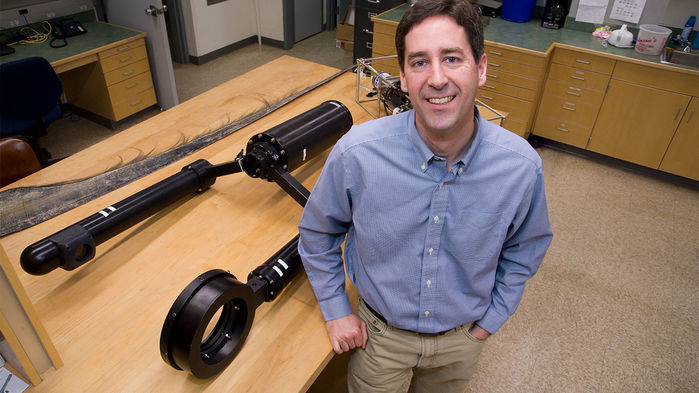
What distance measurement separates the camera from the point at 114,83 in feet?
11.5

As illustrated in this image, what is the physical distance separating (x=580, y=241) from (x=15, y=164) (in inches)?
114

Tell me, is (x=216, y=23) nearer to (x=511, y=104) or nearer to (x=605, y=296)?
(x=511, y=104)

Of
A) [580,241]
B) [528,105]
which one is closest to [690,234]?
[580,241]

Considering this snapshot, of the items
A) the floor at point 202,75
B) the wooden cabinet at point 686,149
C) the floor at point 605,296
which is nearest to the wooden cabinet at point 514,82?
the floor at point 605,296

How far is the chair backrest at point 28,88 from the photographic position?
8.66ft

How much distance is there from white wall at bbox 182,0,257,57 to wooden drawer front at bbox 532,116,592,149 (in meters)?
3.52

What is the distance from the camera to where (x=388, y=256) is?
42.3 inches

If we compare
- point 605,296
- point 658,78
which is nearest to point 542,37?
point 658,78

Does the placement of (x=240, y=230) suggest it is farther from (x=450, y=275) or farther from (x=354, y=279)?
(x=450, y=275)

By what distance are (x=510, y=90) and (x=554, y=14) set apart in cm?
73

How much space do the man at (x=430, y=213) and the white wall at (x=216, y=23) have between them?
4.34 metres

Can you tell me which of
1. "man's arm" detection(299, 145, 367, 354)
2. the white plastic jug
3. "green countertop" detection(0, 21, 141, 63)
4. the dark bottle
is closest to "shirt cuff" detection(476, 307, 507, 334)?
"man's arm" detection(299, 145, 367, 354)

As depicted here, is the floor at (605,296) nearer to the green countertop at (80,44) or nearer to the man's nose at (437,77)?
the green countertop at (80,44)

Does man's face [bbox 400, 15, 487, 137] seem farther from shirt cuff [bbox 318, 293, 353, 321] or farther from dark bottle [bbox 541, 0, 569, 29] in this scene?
dark bottle [bbox 541, 0, 569, 29]
